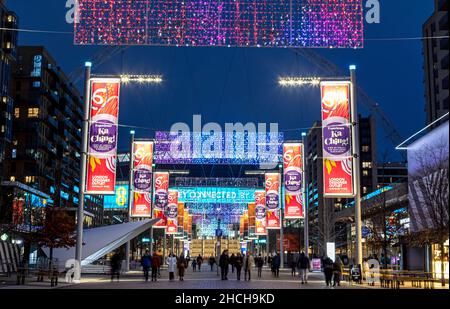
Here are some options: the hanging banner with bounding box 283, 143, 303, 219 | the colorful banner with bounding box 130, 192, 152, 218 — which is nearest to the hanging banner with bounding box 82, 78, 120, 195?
the colorful banner with bounding box 130, 192, 152, 218

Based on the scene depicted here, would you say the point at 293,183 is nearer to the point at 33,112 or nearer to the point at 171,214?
the point at 171,214

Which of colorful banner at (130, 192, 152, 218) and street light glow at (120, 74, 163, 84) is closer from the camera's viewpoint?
colorful banner at (130, 192, 152, 218)

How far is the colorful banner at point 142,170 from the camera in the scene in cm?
4606

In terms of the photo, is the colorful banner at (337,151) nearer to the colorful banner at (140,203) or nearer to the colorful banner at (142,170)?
the colorful banner at (142,170)

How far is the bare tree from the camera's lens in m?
28.8

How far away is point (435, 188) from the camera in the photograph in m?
30.6

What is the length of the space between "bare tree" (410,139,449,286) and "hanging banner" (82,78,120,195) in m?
15.4

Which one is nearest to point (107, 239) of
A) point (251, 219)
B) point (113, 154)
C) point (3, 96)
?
point (113, 154)

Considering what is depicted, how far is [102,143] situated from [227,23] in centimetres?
1047

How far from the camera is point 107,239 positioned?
40.7 metres

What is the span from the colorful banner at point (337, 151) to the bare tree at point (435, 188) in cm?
392

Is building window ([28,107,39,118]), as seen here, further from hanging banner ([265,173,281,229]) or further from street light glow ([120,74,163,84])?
hanging banner ([265,173,281,229])

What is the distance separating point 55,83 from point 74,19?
4096 inches
